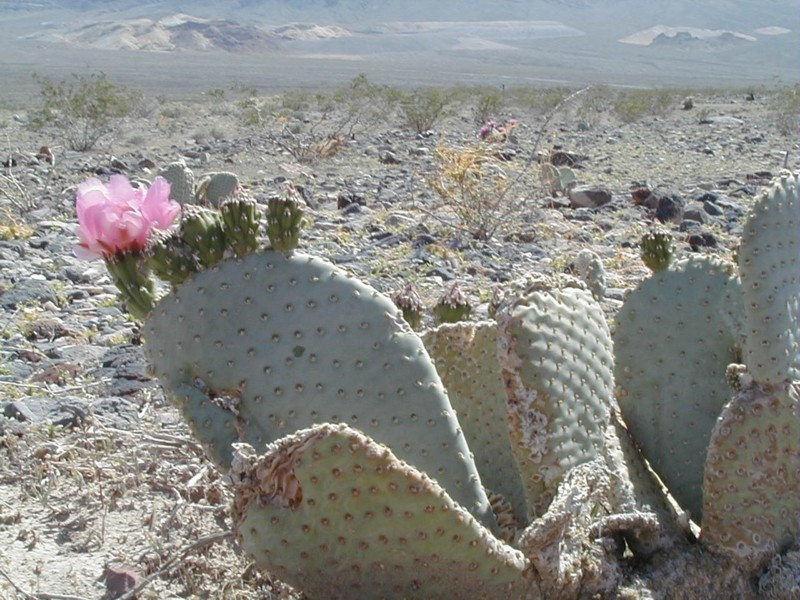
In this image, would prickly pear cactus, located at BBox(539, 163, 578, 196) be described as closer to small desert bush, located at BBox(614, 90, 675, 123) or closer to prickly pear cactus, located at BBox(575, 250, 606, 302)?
prickly pear cactus, located at BBox(575, 250, 606, 302)

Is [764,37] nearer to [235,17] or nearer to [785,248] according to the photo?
[235,17]

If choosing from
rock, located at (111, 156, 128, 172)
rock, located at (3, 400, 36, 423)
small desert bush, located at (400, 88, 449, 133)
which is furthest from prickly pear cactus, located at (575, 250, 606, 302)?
small desert bush, located at (400, 88, 449, 133)

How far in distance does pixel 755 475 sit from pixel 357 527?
90 centimetres

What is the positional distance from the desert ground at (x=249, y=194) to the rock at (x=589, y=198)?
25 millimetres

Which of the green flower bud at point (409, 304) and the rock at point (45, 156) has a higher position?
the green flower bud at point (409, 304)

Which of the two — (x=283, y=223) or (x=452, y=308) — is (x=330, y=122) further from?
(x=283, y=223)

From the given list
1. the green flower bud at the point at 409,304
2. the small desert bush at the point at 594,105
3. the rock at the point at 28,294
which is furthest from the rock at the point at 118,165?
the small desert bush at the point at 594,105

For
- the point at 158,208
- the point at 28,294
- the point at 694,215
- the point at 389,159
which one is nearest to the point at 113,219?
the point at 158,208

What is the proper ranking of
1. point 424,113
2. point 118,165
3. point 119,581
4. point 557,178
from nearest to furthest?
1. point 119,581
2. point 557,178
3. point 118,165
4. point 424,113

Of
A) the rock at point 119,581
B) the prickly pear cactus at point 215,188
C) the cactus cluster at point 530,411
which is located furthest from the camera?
the prickly pear cactus at point 215,188

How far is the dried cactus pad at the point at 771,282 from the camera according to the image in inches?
82.7

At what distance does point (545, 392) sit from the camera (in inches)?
84.1

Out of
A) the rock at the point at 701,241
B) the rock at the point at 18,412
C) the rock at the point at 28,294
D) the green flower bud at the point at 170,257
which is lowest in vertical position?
the rock at the point at 28,294

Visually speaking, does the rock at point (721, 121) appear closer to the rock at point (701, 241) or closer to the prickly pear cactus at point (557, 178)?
the prickly pear cactus at point (557, 178)
